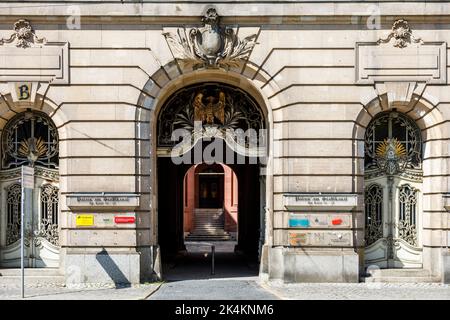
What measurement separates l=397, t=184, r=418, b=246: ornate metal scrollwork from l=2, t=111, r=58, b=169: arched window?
9011 mm

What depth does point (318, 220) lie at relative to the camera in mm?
19953

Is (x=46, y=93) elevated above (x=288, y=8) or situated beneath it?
situated beneath

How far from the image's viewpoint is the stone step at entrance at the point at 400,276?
2020cm

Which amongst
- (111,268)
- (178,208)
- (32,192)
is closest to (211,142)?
(32,192)

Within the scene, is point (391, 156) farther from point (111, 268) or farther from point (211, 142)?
point (111, 268)

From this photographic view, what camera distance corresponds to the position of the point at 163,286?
19.7 meters

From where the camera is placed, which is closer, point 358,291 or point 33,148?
point 358,291

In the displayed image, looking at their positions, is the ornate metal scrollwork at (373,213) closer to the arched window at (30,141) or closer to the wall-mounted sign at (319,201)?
the wall-mounted sign at (319,201)

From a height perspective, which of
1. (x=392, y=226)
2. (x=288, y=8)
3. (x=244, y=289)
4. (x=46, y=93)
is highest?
(x=288, y=8)

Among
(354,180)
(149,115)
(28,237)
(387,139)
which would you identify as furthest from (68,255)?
(387,139)

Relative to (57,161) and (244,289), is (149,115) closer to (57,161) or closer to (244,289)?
(57,161)

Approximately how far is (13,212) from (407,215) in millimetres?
10223

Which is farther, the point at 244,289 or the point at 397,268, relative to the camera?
the point at 397,268

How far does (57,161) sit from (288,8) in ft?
23.1
